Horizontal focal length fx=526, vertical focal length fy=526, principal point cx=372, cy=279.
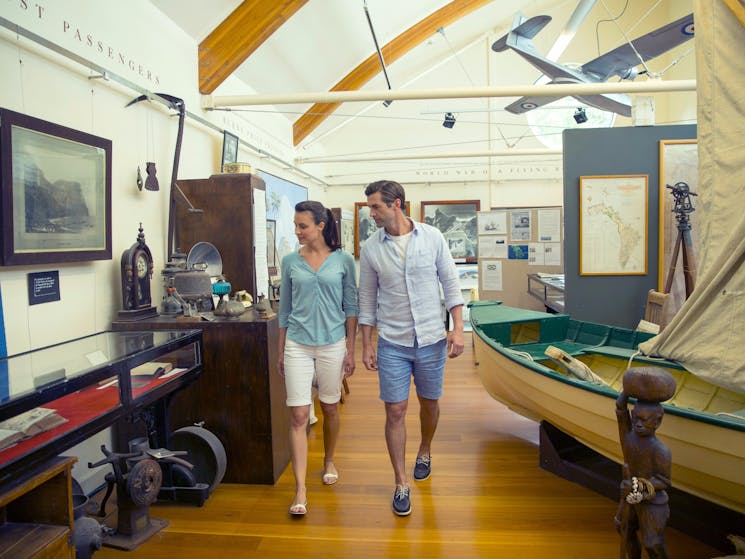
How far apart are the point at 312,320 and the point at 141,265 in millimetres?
1352

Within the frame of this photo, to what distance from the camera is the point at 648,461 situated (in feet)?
5.77

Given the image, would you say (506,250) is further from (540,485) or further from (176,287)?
(176,287)

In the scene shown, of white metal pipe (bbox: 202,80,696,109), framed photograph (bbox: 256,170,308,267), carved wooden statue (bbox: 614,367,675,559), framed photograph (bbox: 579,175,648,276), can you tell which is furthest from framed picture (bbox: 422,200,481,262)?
carved wooden statue (bbox: 614,367,675,559)

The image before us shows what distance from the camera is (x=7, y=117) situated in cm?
242

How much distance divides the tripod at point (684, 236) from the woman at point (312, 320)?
3.19 m

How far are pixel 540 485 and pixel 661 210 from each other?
3.07 metres

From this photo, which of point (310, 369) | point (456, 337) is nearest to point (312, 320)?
point (310, 369)

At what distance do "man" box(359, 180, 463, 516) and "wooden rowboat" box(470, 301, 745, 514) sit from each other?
646 millimetres

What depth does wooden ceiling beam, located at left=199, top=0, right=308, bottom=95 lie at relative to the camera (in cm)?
454

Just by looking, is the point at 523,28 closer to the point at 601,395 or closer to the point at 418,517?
the point at 601,395

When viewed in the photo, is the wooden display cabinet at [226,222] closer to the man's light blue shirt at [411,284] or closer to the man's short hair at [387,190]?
the man's light blue shirt at [411,284]

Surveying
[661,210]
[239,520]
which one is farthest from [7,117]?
[661,210]

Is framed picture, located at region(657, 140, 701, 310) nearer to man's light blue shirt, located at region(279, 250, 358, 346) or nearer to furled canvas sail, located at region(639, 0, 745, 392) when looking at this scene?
furled canvas sail, located at region(639, 0, 745, 392)

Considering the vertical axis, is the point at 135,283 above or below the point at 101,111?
below
